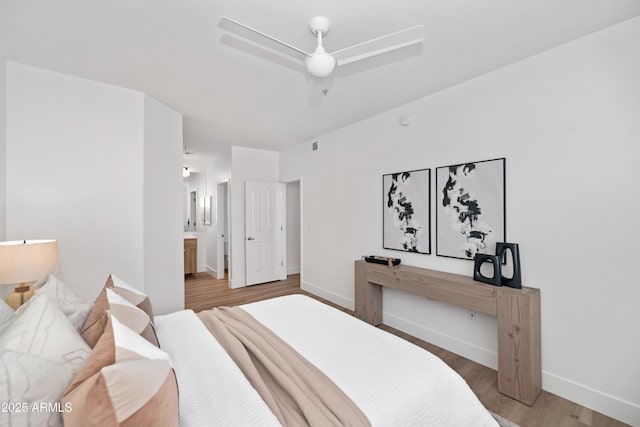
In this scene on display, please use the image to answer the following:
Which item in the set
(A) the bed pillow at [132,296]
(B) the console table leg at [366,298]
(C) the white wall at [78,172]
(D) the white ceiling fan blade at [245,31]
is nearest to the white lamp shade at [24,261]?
(A) the bed pillow at [132,296]

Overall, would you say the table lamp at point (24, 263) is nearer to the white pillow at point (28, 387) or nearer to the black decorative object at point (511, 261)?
the white pillow at point (28, 387)

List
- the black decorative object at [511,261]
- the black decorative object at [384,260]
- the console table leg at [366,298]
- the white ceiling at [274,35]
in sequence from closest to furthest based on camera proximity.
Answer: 1. the white ceiling at [274,35]
2. the black decorative object at [511,261]
3. the black decorative object at [384,260]
4. the console table leg at [366,298]

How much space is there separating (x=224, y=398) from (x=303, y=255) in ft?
11.9

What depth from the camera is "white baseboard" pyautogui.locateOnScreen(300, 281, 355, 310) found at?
12.1 ft

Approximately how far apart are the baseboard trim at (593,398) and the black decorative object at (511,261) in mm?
718

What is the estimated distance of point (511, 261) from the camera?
2184 mm

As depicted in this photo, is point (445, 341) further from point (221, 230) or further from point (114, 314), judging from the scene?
point (221, 230)

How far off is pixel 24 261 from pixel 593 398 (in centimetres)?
388

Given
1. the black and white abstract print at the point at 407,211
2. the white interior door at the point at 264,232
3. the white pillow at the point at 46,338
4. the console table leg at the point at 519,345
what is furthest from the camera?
the white interior door at the point at 264,232

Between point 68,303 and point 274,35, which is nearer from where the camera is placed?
point 68,303

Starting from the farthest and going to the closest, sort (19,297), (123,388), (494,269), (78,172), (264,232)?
(264,232), (78,172), (494,269), (19,297), (123,388)

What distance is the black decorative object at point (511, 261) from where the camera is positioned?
2.05 metres

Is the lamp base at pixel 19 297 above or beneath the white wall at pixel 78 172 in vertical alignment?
beneath

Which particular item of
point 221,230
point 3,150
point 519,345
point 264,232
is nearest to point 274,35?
point 3,150
